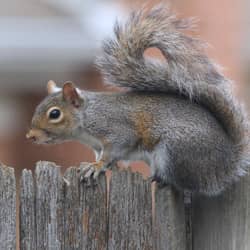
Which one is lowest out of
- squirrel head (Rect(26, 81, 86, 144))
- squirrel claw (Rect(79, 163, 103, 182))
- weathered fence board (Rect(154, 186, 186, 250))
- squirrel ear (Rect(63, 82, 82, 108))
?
weathered fence board (Rect(154, 186, 186, 250))

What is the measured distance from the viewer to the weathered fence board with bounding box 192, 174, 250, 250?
279 cm

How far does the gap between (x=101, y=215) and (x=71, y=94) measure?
725 mm

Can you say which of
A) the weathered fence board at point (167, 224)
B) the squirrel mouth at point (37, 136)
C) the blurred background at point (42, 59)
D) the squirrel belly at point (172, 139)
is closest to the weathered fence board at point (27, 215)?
the weathered fence board at point (167, 224)

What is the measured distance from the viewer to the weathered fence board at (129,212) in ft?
9.07

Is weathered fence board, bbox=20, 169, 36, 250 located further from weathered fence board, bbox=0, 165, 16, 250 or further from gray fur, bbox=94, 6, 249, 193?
gray fur, bbox=94, 6, 249, 193

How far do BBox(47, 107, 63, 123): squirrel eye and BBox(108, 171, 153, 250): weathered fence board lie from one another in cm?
65

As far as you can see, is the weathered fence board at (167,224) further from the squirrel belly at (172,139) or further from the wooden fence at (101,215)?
the squirrel belly at (172,139)

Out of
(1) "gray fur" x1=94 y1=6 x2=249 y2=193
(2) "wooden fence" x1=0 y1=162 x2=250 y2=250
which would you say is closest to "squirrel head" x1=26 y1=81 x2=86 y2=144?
(1) "gray fur" x1=94 y1=6 x2=249 y2=193

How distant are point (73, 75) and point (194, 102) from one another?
3619mm

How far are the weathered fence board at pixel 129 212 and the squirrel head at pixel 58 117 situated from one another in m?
0.61

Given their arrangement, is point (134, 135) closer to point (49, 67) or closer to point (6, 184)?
→ point (6, 184)

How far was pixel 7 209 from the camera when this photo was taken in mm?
2730

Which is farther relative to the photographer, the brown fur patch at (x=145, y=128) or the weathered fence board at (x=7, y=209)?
the brown fur patch at (x=145, y=128)

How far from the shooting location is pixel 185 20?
3059 millimetres
